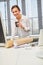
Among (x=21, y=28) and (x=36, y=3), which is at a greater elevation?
(x=36, y=3)

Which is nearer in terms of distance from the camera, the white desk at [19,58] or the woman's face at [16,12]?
the white desk at [19,58]

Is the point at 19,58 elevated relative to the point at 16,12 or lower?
lower

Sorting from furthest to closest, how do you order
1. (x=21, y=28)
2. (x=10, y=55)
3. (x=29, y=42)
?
(x=21, y=28) < (x=29, y=42) < (x=10, y=55)

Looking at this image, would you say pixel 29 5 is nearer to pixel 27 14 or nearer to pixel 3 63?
pixel 27 14

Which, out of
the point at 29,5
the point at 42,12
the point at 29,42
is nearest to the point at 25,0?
the point at 29,5

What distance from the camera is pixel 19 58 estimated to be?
92 cm

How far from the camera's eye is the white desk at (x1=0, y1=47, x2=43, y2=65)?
88 cm

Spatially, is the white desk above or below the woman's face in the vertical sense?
below

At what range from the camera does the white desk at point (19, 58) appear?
0.88m

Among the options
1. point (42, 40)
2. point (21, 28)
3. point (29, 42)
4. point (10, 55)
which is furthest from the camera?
point (21, 28)

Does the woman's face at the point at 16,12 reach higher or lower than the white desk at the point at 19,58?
higher

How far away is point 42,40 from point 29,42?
0.57 feet

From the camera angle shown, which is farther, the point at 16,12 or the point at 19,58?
the point at 16,12

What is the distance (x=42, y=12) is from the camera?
1.40m
